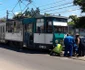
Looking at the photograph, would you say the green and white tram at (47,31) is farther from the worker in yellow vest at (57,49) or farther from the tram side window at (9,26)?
the tram side window at (9,26)

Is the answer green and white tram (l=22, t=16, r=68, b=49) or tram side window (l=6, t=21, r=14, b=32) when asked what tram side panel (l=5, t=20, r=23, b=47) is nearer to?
tram side window (l=6, t=21, r=14, b=32)

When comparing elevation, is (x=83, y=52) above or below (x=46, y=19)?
below

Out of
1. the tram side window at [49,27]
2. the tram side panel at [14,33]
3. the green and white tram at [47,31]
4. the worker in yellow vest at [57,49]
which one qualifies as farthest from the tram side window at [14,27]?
the worker in yellow vest at [57,49]

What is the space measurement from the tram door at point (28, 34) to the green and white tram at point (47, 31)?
0.12m

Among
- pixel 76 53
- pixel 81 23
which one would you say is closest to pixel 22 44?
pixel 76 53

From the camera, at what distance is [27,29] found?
25578 mm

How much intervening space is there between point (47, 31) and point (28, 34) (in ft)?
8.70

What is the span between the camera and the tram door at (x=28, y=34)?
24.7 meters

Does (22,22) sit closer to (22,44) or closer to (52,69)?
(22,44)

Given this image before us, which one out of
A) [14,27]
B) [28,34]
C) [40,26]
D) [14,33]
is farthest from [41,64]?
[14,27]

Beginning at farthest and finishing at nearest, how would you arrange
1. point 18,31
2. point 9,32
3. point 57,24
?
1. point 9,32
2. point 18,31
3. point 57,24

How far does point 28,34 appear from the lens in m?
25.2

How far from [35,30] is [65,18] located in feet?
8.95

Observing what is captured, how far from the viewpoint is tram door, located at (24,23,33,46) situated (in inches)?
973
